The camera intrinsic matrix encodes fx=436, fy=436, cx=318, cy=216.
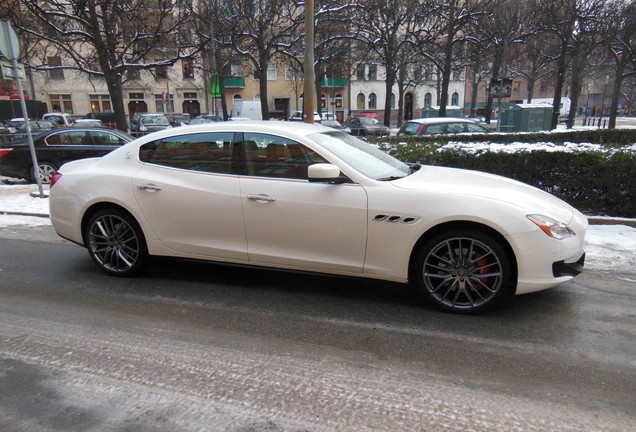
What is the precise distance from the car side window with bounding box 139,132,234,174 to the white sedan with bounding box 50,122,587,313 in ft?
0.04

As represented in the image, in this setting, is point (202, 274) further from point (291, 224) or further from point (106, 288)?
point (291, 224)

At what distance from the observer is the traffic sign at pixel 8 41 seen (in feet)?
26.7

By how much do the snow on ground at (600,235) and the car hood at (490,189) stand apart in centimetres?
168

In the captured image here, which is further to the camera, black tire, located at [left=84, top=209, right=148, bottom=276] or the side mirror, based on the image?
black tire, located at [left=84, top=209, right=148, bottom=276]

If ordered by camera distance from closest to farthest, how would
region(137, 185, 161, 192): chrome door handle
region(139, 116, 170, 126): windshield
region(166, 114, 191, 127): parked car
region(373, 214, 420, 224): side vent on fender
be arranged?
region(373, 214, 420, 224): side vent on fender
region(137, 185, 161, 192): chrome door handle
region(139, 116, 170, 126): windshield
region(166, 114, 191, 127): parked car

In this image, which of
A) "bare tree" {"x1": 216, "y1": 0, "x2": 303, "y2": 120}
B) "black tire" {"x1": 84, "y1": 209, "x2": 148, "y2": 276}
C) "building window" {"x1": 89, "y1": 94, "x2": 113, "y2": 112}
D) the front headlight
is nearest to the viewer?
the front headlight

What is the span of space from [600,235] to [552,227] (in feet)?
10.1

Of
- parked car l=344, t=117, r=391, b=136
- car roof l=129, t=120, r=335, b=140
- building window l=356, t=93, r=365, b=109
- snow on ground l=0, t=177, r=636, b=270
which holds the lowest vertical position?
snow on ground l=0, t=177, r=636, b=270

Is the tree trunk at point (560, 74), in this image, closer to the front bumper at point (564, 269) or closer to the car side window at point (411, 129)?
the car side window at point (411, 129)

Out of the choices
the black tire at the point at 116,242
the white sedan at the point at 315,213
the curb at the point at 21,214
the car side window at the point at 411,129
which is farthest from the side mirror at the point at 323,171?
the car side window at the point at 411,129

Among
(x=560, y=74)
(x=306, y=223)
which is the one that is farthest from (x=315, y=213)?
(x=560, y=74)

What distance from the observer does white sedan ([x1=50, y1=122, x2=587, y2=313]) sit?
3506 millimetres

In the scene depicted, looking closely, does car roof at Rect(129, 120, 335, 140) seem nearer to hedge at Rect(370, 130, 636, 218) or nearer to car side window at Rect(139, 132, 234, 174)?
car side window at Rect(139, 132, 234, 174)

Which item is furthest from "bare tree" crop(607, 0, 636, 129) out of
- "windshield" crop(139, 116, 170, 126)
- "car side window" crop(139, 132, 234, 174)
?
"windshield" crop(139, 116, 170, 126)
